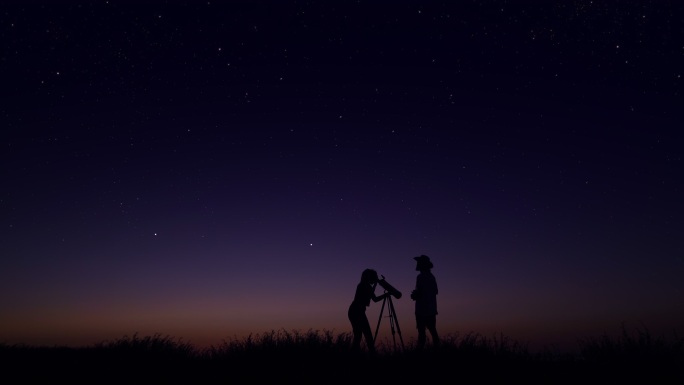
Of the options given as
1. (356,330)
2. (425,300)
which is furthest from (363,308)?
(425,300)

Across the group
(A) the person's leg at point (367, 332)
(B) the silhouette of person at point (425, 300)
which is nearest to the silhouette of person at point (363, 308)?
(A) the person's leg at point (367, 332)

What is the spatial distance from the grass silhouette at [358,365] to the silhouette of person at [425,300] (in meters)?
0.56

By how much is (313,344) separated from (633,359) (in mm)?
5698

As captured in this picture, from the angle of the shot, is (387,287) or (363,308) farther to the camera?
(387,287)

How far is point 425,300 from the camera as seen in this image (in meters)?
10.7

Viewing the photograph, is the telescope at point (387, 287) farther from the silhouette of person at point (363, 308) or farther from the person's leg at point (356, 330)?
the person's leg at point (356, 330)

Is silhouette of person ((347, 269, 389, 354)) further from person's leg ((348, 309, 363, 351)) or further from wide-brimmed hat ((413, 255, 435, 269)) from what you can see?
wide-brimmed hat ((413, 255, 435, 269))

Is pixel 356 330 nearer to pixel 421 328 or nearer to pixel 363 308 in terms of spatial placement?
pixel 363 308

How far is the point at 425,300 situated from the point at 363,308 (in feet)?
4.33

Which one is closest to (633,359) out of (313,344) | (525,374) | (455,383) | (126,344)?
(525,374)

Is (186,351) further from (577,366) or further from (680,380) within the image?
(680,380)

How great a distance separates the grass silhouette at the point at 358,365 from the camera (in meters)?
7.88

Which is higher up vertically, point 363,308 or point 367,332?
point 363,308

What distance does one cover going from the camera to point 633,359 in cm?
891
